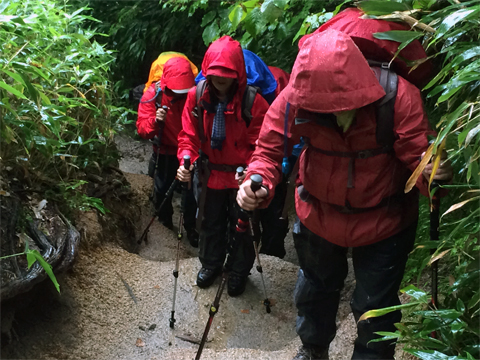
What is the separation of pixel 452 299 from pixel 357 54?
1222mm

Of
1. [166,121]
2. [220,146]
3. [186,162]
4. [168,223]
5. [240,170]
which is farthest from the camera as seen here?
[168,223]

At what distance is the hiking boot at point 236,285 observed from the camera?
461 cm

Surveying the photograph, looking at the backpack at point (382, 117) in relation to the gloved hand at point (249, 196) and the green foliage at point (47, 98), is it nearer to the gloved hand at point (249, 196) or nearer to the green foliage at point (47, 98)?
the gloved hand at point (249, 196)

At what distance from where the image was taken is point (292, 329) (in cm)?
435

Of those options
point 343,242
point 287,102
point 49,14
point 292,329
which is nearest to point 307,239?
point 343,242

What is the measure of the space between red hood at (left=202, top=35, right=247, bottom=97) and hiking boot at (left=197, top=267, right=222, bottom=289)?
6.06ft

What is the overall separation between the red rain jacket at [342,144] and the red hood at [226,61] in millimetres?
1415

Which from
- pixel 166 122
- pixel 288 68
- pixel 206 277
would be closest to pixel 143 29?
pixel 166 122

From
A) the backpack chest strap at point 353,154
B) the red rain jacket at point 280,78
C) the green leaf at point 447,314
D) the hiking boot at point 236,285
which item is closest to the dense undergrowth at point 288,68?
the green leaf at point 447,314

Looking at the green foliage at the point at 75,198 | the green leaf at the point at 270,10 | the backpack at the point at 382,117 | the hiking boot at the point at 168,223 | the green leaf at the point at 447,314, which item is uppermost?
the green leaf at the point at 270,10

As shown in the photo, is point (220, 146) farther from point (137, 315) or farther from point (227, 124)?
point (137, 315)

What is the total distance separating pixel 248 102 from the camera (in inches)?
157

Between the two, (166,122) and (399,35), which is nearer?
(399,35)

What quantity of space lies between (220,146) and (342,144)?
71.8 inches
